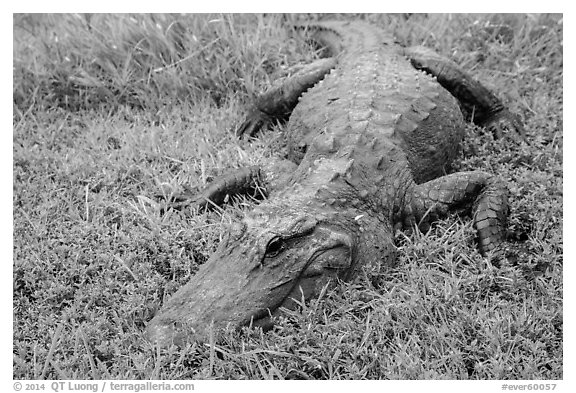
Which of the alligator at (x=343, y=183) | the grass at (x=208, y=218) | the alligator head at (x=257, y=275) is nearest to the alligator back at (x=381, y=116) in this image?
the alligator at (x=343, y=183)

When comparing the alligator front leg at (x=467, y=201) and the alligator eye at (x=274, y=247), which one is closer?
the alligator eye at (x=274, y=247)

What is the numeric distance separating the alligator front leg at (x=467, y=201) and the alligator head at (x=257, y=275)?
817mm

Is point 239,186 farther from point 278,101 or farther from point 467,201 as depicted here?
point 467,201

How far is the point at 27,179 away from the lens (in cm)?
502

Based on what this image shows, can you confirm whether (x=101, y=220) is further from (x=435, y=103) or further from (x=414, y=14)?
(x=414, y=14)

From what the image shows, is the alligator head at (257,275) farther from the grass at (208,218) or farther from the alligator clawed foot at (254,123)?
the alligator clawed foot at (254,123)

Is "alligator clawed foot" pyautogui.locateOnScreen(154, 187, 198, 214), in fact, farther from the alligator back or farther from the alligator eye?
the alligator eye

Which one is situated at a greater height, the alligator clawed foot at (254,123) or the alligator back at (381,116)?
the alligator back at (381,116)

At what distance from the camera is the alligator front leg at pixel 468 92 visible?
547 centimetres

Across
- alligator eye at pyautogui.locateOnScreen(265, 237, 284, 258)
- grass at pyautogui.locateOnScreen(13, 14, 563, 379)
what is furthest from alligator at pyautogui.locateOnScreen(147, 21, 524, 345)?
grass at pyautogui.locateOnScreen(13, 14, 563, 379)

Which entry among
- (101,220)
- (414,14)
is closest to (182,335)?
(101,220)

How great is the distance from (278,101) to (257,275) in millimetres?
2412

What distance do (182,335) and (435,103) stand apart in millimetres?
2698

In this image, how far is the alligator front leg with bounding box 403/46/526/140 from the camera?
17.9ft
